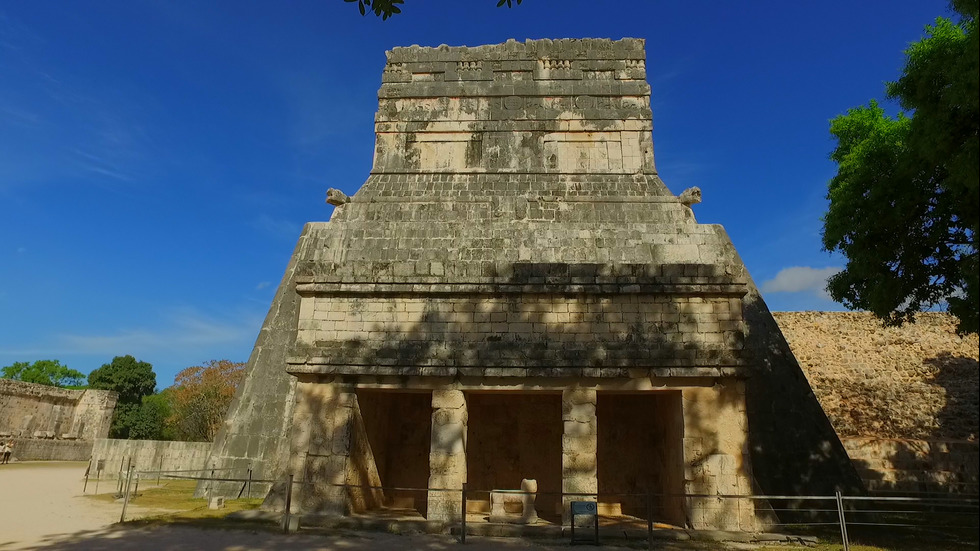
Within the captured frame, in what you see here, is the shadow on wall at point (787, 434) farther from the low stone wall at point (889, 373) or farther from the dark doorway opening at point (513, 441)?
the low stone wall at point (889, 373)

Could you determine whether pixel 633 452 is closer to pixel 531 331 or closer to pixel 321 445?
pixel 531 331

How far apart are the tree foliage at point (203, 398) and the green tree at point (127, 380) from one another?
5052 millimetres

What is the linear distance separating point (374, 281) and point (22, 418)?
89.2 feet

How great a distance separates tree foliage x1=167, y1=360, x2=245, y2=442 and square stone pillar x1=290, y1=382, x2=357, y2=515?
21769 mm

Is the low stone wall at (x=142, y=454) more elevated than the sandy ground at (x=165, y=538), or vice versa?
the low stone wall at (x=142, y=454)

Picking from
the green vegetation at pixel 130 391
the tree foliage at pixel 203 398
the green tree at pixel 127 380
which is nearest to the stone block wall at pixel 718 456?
the tree foliage at pixel 203 398

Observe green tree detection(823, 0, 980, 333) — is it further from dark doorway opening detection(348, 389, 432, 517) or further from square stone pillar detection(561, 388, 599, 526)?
dark doorway opening detection(348, 389, 432, 517)

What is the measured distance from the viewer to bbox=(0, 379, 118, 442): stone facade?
2728 cm

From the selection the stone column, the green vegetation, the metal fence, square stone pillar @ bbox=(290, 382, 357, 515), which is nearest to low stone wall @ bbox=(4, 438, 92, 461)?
the green vegetation

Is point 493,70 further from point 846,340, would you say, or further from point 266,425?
Answer: point 846,340

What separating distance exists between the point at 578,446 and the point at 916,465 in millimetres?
11988

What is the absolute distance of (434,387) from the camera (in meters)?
10.4

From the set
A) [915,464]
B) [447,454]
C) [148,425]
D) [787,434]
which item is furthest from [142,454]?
[915,464]

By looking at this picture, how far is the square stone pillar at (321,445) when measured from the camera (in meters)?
10.1
